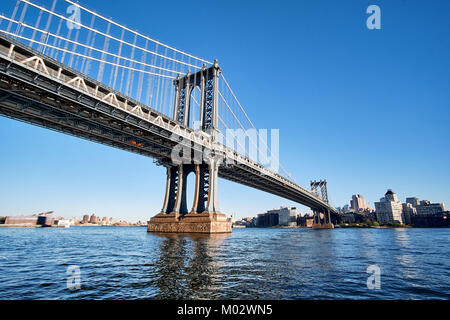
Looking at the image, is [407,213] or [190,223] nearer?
[190,223]

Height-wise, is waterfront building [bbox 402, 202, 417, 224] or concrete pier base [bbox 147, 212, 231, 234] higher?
waterfront building [bbox 402, 202, 417, 224]

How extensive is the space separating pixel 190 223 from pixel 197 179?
8.04 m

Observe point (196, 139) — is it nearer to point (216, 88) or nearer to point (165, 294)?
point (216, 88)

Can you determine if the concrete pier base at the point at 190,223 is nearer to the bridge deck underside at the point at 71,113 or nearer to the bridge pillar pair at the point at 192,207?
the bridge pillar pair at the point at 192,207

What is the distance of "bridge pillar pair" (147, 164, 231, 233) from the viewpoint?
39.2 meters

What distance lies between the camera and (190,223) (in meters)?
39.9

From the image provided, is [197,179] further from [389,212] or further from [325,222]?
[389,212]

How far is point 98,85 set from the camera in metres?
26.4

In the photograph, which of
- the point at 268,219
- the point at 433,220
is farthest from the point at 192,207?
the point at 268,219

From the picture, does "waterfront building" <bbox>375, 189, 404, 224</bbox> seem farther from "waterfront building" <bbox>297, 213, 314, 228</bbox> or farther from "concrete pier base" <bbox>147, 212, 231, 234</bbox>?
"concrete pier base" <bbox>147, 212, 231, 234</bbox>

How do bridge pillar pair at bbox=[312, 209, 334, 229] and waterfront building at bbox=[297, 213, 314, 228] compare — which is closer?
bridge pillar pair at bbox=[312, 209, 334, 229]

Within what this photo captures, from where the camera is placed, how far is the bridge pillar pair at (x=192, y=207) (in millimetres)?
39156

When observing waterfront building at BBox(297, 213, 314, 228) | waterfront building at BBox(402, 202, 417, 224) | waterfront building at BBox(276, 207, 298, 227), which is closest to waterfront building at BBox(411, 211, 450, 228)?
waterfront building at BBox(402, 202, 417, 224)

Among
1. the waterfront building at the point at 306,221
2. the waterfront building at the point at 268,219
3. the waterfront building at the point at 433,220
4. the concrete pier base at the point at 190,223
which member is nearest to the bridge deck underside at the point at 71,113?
the concrete pier base at the point at 190,223
